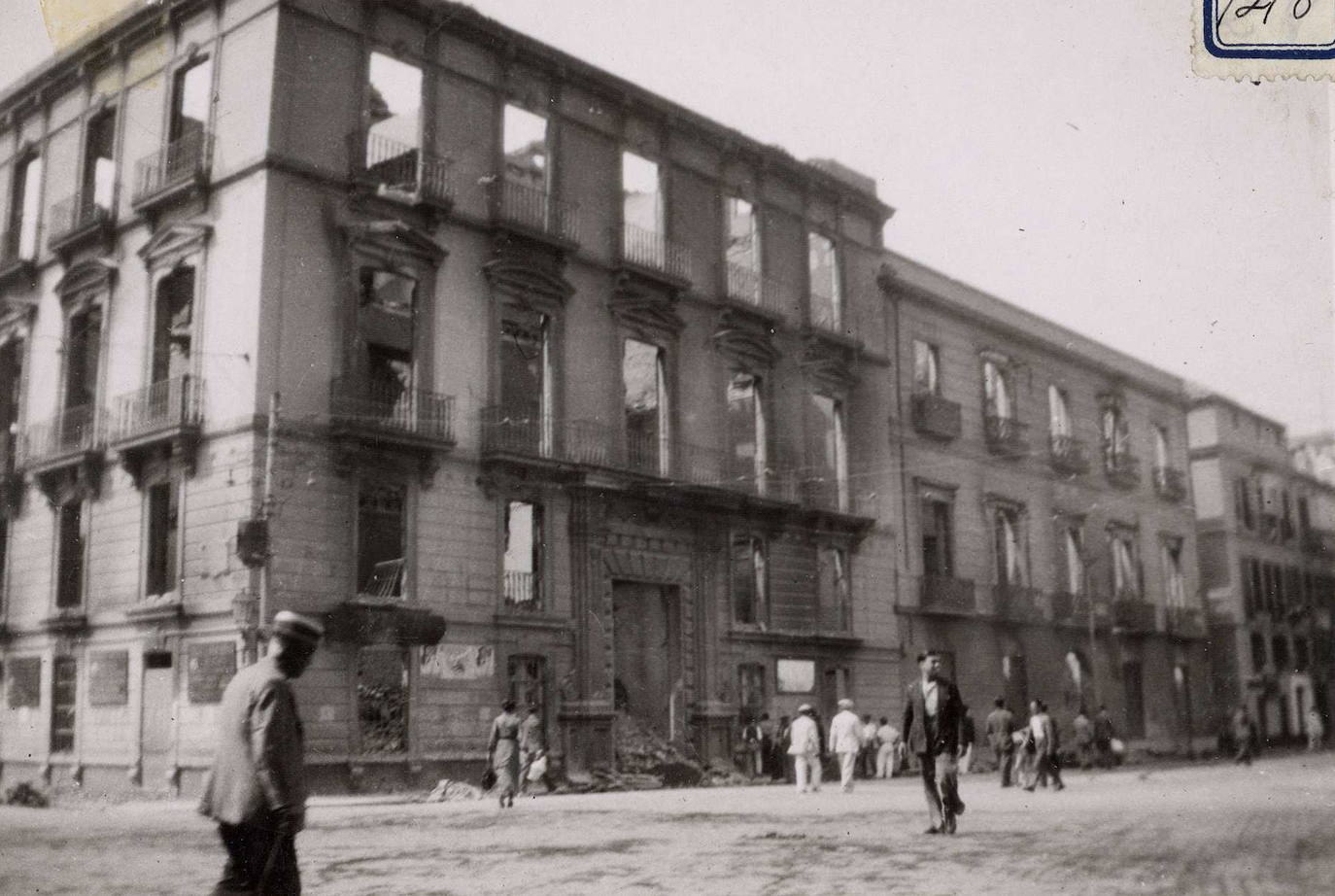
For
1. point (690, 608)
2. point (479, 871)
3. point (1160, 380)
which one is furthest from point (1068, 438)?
point (479, 871)

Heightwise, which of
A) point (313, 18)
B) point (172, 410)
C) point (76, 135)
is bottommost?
point (172, 410)

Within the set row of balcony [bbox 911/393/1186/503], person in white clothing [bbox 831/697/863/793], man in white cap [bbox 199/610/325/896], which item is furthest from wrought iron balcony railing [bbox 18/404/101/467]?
row of balcony [bbox 911/393/1186/503]

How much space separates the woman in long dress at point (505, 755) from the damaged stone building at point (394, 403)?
3.38 m

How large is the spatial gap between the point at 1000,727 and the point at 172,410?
14241 mm

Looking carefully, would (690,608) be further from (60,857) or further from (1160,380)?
(1160,380)

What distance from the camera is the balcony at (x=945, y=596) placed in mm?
30281

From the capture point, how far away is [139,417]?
1933cm

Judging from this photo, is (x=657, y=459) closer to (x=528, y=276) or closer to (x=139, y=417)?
(x=528, y=276)

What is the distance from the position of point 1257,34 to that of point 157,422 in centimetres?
1610

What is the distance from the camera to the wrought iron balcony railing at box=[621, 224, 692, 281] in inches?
969

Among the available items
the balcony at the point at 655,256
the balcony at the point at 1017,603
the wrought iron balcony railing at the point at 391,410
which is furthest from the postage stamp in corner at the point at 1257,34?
the balcony at the point at 1017,603

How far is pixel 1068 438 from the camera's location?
116 ft

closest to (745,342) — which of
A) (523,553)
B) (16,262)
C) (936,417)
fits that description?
(936,417)

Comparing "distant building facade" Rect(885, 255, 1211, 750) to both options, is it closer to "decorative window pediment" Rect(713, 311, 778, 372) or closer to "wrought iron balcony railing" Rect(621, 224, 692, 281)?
"decorative window pediment" Rect(713, 311, 778, 372)
